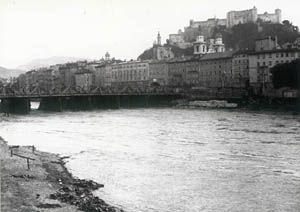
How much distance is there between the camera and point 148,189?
834 inches

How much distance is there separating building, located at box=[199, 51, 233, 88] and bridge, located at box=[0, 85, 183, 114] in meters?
10.1

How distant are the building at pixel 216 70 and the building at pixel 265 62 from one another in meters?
9.12

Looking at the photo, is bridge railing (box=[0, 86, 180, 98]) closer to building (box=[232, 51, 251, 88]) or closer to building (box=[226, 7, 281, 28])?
building (box=[232, 51, 251, 88])

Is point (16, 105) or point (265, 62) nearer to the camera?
point (16, 105)

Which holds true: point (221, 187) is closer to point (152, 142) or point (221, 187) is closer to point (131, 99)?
point (152, 142)

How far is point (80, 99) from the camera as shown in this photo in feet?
302

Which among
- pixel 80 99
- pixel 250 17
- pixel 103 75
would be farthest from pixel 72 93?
pixel 250 17

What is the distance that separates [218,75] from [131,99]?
2376 cm

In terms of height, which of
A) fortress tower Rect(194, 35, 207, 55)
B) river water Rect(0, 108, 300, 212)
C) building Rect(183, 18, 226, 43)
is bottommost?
river water Rect(0, 108, 300, 212)

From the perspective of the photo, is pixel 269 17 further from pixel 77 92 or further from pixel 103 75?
pixel 77 92

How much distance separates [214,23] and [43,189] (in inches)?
6006

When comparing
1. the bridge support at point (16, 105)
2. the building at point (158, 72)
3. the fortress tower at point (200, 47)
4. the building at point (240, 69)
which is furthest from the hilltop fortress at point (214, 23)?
the bridge support at point (16, 105)

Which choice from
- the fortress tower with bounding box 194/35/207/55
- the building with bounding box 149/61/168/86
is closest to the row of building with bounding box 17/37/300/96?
the building with bounding box 149/61/168/86

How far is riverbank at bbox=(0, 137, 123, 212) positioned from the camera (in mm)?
16906
